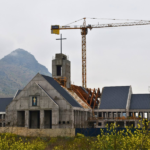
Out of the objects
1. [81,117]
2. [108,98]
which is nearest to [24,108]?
[81,117]

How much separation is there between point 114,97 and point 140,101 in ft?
25.9

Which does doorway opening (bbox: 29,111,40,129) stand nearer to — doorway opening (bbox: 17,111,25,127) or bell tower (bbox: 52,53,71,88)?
doorway opening (bbox: 17,111,25,127)

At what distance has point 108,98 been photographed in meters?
92.9

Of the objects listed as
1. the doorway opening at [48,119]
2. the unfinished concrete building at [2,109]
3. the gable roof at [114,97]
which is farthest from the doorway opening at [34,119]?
the unfinished concrete building at [2,109]

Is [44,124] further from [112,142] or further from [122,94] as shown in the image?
[112,142]

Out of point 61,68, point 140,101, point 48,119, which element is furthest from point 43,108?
point 140,101

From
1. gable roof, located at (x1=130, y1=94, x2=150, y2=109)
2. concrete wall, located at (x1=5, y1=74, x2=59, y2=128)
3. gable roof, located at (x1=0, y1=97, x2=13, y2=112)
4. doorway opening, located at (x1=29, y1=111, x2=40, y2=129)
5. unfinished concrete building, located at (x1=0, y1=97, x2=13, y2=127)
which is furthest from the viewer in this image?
gable roof, located at (x1=0, y1=97, x2=13, y2=112)

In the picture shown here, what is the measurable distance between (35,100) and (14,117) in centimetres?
722

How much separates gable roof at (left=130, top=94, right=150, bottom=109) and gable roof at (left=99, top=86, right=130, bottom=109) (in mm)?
3238

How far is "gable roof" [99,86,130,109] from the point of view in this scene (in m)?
88.9

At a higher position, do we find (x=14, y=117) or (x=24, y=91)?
(x=24, y=91)

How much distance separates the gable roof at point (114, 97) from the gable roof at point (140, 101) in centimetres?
324

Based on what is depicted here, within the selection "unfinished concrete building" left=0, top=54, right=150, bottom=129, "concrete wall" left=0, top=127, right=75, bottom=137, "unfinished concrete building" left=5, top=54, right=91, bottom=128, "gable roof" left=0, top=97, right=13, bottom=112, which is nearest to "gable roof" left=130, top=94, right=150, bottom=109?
"unfinished concrete building" left=0, top=54, right=150, bottom=129

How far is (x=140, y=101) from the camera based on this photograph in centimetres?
9194
